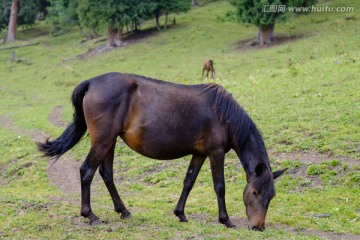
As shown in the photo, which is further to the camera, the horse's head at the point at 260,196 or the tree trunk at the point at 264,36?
the tree trunk at the point at 264,36

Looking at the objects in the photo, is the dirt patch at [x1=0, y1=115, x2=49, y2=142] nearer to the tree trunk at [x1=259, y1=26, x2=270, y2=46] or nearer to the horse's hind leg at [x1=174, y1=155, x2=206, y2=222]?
the horse's hind leg at [x1=174, y1=155, x2=206, y2=222]

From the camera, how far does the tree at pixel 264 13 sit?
3660cm

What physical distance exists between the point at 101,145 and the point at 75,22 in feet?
163

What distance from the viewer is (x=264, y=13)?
36656 mm

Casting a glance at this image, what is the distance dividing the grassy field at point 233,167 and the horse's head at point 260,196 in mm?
229

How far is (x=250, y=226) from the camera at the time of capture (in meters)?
7.99

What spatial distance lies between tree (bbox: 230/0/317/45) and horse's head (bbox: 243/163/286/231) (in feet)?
98.2

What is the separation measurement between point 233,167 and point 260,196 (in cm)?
445

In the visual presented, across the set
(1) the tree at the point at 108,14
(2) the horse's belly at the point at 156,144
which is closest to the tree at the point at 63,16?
(1) the tree at the point at 108,14

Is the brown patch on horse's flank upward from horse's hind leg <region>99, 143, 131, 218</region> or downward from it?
downward

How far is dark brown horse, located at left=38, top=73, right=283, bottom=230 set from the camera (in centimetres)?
792

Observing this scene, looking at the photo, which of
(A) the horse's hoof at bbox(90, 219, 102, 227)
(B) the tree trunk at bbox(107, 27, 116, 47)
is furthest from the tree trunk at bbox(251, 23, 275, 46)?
(A) the horse's hoof at bbox(90, 219, 102, 227)

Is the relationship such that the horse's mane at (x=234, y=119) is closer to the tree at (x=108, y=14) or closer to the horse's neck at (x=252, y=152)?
the horse's neck at (x=252, y=152)

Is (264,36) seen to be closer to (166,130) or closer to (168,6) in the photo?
(168,6)
